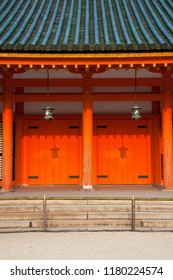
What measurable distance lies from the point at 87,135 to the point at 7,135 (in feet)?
7.74

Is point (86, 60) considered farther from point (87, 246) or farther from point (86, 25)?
point (87, 246)

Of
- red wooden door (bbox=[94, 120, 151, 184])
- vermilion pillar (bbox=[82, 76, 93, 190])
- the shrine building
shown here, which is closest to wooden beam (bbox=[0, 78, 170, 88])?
the shrine building

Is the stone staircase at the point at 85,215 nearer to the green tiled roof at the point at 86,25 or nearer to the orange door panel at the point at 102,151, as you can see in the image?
the orange door panel at the point at 102,151

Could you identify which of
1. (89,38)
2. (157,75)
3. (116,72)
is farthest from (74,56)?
(157,75)

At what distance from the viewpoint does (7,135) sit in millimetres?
8953

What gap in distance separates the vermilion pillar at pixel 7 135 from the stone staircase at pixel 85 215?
168 cm

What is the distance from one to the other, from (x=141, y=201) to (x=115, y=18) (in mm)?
6960

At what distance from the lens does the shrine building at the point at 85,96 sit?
793 centimetres

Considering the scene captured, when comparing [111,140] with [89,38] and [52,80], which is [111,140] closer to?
[52,80]

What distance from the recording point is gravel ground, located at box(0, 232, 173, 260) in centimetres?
471

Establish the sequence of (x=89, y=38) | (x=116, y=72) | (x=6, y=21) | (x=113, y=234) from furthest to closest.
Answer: (x=6, y=21) < (x=116, y=72) < (x=89, y=38) < (x=113, y=234)

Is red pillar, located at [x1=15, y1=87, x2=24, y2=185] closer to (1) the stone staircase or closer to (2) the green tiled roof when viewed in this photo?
(2) the green tiled roof

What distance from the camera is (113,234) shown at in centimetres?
597

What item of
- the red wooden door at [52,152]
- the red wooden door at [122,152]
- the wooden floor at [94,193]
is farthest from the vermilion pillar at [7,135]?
the red wooden door at [122,152]
